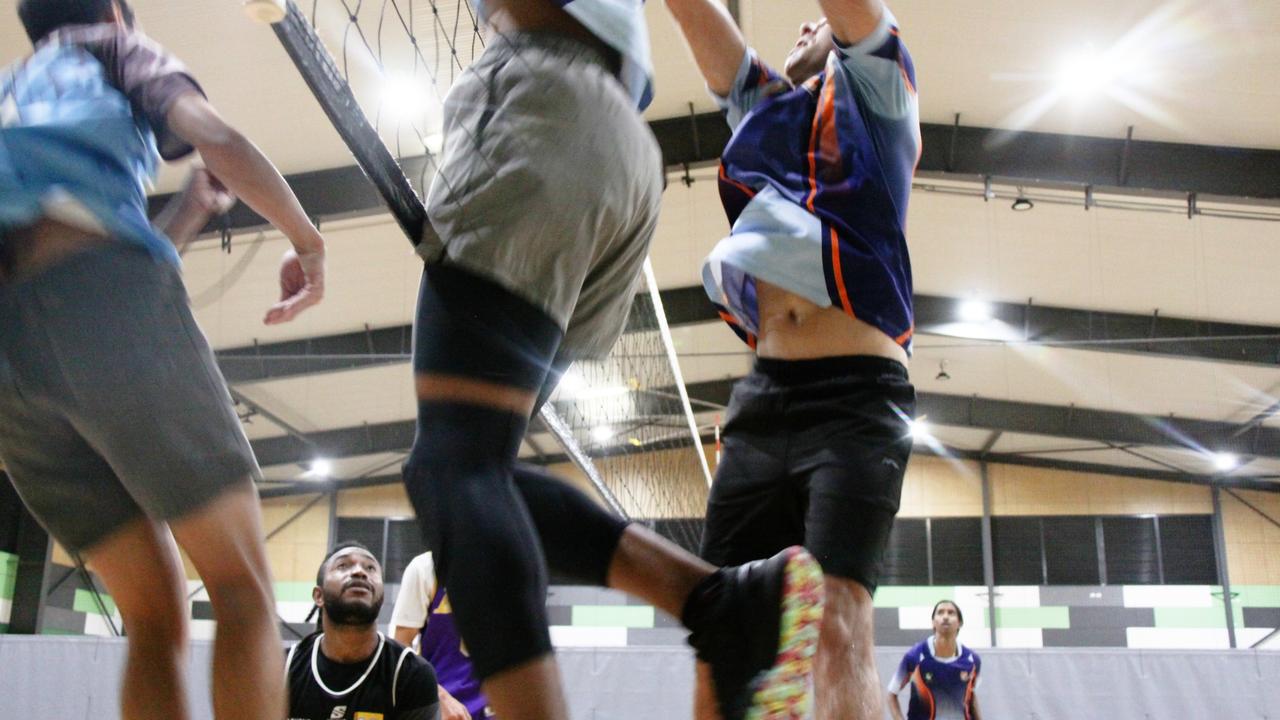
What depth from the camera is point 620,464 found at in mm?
20234

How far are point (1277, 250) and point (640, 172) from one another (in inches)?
491

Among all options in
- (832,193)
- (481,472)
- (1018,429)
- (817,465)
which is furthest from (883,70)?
(1018,429)

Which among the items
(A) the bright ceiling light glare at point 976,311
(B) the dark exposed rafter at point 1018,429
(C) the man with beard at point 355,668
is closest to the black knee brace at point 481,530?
(C) the man with beard at point 355,668

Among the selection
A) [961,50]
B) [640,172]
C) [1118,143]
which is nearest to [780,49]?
[961,50]

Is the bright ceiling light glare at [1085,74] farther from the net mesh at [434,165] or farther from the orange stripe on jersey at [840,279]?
the orange stripe on jersey at [840,279]

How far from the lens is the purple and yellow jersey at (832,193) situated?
2082 mm

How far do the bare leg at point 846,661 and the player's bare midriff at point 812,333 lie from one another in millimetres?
434

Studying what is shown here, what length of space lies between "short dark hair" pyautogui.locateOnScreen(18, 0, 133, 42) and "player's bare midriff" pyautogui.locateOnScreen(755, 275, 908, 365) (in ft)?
3.93

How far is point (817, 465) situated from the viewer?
194 centimetres

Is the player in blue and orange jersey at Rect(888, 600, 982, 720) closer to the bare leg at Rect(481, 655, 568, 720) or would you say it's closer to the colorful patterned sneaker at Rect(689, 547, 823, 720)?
the colorful patterned sneaker at Rect(689, 547, 823, 720)

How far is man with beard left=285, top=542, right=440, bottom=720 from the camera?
151 inches

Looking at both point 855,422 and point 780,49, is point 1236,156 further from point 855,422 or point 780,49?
point 855,422

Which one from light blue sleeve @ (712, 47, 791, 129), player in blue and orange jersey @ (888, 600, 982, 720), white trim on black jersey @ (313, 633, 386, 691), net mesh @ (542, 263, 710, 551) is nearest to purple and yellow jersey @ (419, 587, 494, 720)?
white trim on black jersey @ (313, 633, 386, 691)

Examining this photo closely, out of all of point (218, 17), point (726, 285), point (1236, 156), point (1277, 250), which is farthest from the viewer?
point (1277, 250)
